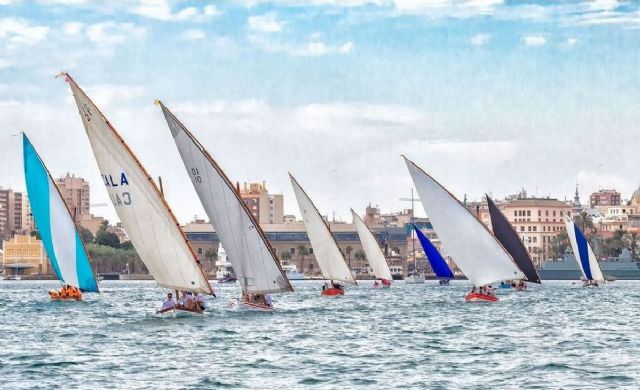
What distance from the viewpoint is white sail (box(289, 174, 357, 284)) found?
114062mm

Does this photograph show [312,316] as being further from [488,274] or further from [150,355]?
[150,355]

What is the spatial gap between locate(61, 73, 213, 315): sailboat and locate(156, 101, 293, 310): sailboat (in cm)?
449

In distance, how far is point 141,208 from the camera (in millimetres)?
63844

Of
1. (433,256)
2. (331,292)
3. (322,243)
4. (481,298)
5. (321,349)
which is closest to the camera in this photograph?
(321,349)

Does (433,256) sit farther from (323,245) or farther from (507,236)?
(507,236)

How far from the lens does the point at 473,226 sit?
293 feet

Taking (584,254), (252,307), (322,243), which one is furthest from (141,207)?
(584,254)

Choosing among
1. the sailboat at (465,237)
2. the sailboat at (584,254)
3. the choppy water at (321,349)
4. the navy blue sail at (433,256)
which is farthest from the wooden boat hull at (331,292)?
the sailboat at (584,254)

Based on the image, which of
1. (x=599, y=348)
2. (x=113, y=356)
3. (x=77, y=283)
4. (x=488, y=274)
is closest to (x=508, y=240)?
(x=488, y=274)

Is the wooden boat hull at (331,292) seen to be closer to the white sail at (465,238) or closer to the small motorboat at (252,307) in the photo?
the white sail at (465,238)

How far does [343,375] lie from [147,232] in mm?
21992

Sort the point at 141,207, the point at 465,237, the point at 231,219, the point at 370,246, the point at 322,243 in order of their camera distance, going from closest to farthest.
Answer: the point at 141,207
the point at 231,219
the point at 465,237
the point at 322,243
the point at 370,246

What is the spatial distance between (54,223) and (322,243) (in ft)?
110

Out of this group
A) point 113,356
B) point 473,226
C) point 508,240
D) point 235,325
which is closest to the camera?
point 113,356
